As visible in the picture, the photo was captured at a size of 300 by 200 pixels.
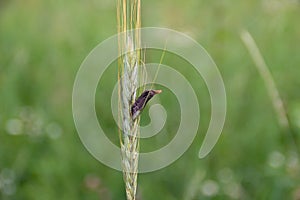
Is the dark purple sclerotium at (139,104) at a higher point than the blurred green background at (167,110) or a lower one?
lower

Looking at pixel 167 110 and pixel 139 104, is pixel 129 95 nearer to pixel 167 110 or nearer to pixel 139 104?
pixel 139 104

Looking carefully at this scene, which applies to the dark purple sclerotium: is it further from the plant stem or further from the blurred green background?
the blurred green background

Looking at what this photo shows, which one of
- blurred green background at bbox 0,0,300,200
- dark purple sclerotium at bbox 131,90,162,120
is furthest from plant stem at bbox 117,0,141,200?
blurred green background at bbox 0,0,300,200

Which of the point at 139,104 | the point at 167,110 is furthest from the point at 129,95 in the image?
the point at 167,110

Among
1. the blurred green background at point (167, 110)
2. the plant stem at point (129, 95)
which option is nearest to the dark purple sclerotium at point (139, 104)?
the plant stem at point (129, 95)

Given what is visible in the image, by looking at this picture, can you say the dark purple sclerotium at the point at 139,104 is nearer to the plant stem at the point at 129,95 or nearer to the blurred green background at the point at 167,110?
the plant stem at the point at 129,95

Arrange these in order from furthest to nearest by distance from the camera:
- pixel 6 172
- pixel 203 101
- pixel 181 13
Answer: pixel 181 13 → pixel 203 101 → pixel 6 172

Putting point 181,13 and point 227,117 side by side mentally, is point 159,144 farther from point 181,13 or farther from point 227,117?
point 181,13

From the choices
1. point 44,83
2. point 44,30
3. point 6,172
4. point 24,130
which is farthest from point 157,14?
point 6,172
